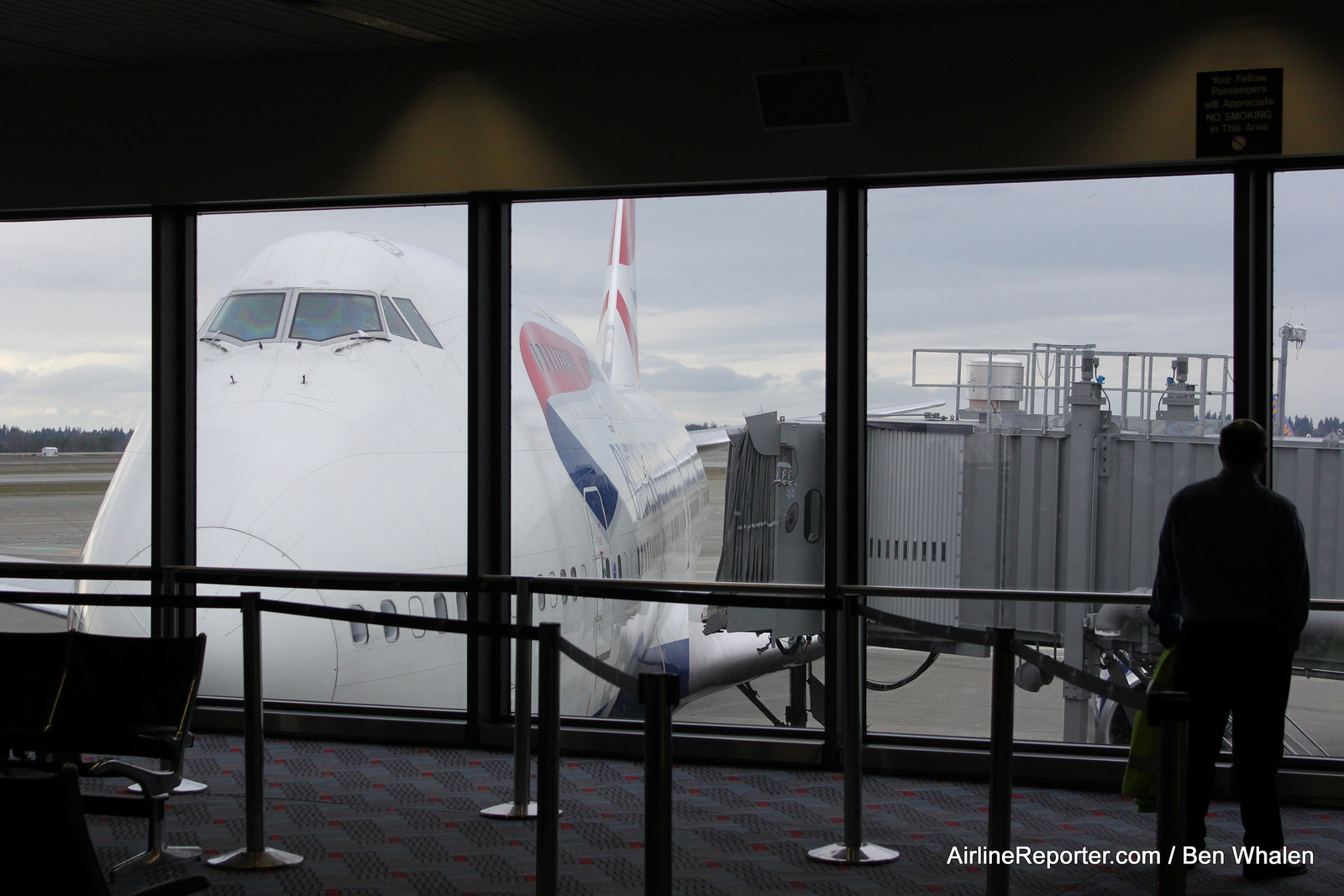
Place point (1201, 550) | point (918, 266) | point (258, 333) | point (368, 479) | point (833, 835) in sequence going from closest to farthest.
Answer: point (1201, 550) < point (833, 835) < point (918, 266) < point (368, 479) < point (258, 333)

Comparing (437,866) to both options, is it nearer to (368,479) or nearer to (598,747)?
(598,747)

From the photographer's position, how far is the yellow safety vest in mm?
3254

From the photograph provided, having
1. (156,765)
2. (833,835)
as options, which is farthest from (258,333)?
(833,835)

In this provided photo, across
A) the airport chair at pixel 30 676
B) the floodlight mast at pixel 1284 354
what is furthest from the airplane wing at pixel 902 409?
the airport chair at pixel 30 676

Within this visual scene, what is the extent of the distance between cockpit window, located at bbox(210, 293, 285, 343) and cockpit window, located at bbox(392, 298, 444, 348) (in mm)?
611

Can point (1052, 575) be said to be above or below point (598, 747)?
above

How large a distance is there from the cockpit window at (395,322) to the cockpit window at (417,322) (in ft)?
0.12

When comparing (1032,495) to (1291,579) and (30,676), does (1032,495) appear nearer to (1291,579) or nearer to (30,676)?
(1291,579)

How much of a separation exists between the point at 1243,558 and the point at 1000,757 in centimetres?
100

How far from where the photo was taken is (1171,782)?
7.11ft

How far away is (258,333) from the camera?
560 centimetres

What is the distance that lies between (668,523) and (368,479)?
3760 mm

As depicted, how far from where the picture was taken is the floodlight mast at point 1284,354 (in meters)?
4.21

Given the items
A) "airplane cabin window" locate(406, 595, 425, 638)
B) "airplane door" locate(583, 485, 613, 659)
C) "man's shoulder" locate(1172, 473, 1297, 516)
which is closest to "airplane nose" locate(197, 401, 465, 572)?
"airplane cabin window" locate(406, 595, 425, 638)
